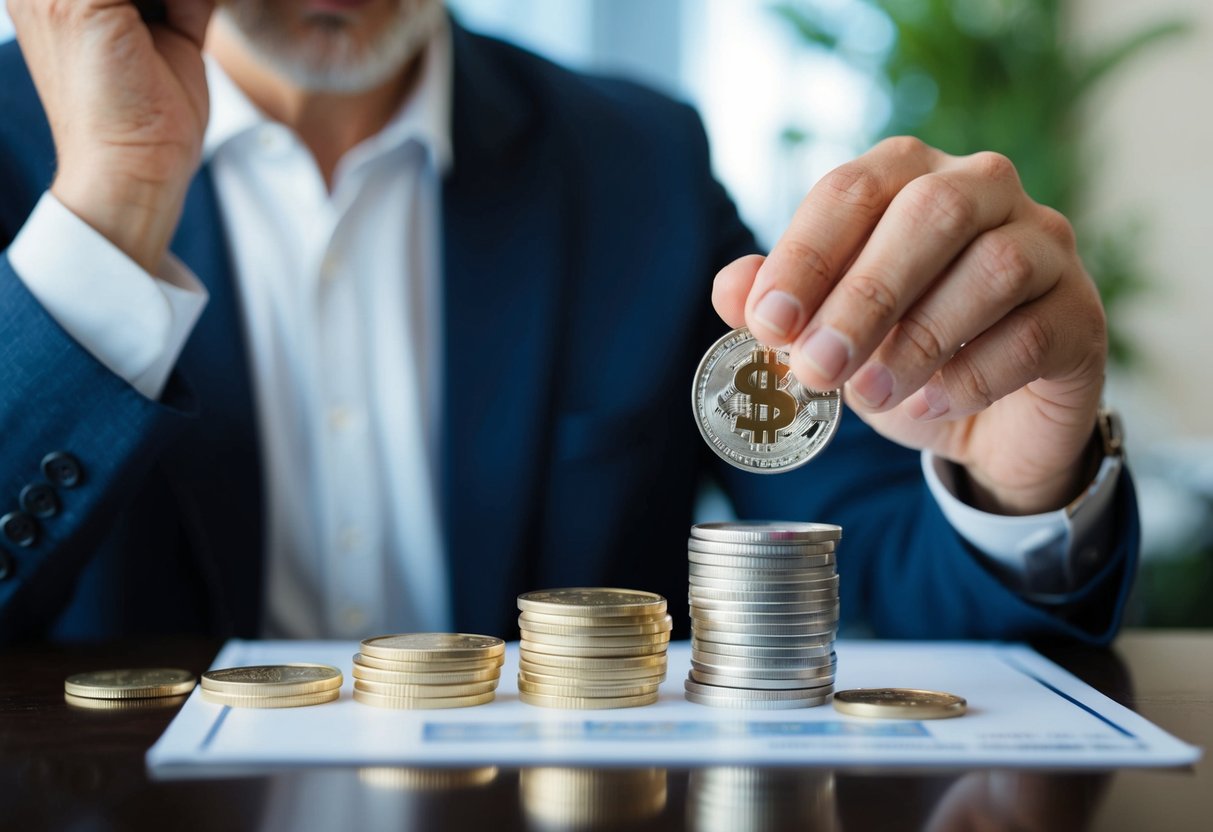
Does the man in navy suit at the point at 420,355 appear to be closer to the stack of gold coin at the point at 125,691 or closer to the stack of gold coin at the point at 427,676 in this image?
the stack of gold coin at the point at 125,691

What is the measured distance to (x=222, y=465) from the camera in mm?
1646

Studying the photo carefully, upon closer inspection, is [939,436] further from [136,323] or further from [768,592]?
[136,323]

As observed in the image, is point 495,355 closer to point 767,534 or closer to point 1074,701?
point 767,534

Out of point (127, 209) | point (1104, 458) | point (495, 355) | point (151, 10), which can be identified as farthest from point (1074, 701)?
point (151, 10)

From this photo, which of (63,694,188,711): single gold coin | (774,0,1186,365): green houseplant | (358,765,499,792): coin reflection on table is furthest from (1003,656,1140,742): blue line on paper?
(774,0,1186,365): green houseplant

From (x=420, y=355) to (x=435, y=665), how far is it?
3.10ft

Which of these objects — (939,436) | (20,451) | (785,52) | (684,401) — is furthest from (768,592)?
(785,52)

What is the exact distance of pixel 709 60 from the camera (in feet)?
15.6

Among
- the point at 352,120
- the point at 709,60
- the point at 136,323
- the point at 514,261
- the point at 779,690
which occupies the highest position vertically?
the point at 709,60

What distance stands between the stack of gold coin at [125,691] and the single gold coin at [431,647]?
166 mm

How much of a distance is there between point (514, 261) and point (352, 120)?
1.24ft

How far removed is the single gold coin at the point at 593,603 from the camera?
0.99 meters

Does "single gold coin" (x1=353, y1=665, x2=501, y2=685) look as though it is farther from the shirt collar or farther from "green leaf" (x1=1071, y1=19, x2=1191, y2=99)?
"green leaf" (x1=1071, y1=19, x2=1191, y2=99)

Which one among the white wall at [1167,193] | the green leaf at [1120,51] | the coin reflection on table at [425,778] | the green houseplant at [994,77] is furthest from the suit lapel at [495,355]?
the white wall at [1167,193]
